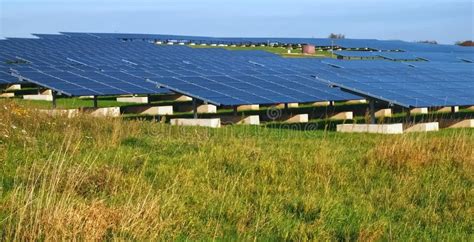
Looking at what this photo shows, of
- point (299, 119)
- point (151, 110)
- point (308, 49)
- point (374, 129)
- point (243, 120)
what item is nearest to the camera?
point (374, 129)

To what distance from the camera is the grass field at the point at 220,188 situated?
598 cm

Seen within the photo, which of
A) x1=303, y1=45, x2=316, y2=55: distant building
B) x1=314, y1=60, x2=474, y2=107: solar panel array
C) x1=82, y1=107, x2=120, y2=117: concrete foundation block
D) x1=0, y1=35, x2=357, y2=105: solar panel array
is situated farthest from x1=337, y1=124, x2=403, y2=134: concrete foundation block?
x1=303, y1=45, x2=316, y2=55: distant building

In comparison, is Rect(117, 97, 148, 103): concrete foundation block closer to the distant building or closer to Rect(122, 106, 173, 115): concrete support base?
Rect(122, 106, 173, 115): concrete support base

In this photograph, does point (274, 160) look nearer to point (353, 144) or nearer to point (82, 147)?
point (82, 147)

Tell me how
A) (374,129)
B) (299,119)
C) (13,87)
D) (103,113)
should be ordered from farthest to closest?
(13,87) → (299,119) → (374,129) → (103,113)

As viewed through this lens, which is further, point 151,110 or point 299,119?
point 151,110

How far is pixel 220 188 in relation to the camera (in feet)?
27.2

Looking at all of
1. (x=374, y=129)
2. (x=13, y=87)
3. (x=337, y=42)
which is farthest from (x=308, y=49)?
(x=374, y=129)

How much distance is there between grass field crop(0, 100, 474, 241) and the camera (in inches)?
236

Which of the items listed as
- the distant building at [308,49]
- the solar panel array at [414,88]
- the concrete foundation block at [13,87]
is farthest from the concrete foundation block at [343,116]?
the distant building at [308,49]

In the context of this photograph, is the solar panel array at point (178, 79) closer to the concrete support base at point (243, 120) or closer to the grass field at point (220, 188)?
the concrete support base at point (243, 120)

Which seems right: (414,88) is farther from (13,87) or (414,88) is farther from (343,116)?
(13,87)

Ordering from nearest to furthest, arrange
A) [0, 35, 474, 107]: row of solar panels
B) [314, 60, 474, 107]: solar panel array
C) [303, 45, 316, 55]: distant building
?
[314, 60, 474, 107]: solar panel array
[0, 35, 474, 107]: row of solar panels
[303, 45, 316, 55]: distant building

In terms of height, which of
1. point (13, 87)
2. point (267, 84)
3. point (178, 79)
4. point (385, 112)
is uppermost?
point (178, 79)
